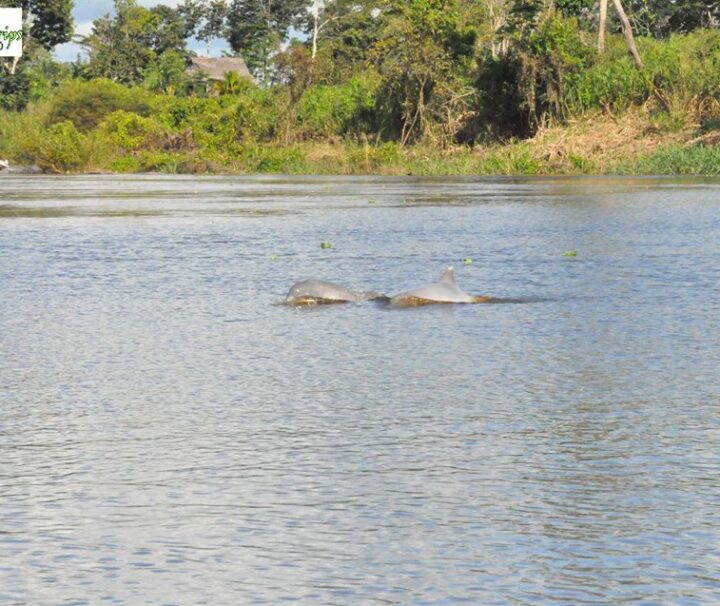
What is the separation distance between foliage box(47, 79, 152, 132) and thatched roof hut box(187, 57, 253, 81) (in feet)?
86.9

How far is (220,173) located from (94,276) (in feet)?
A: 143

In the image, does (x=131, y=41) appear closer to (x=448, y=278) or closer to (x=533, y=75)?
(x=533, y=75)

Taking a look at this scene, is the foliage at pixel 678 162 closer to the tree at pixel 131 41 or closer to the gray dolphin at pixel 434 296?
the gray dolphin at pixel 434 296

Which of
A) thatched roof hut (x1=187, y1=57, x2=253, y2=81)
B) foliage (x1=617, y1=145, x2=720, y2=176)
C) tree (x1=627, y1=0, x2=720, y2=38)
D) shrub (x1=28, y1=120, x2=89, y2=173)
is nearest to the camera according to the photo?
foliage (x1=617, y1=145, x2=720, y2=176)

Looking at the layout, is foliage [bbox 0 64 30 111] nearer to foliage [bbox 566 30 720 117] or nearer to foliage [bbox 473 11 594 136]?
foliage [bbox 473 11 594 136]

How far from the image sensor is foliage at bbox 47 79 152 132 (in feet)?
229

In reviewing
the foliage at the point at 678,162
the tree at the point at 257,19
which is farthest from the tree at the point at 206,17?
the foliage at the point at 678,162

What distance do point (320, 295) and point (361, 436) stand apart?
17.8ft

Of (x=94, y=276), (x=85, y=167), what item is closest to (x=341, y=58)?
(x=85, y=167)

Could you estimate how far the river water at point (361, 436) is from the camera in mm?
4539

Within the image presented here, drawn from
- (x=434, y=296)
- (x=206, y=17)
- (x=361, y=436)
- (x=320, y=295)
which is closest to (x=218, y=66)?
(x=206, y=17)

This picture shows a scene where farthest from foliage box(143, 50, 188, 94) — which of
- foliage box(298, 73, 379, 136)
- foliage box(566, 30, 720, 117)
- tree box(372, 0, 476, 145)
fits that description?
foliage box(566, 30, 720, 117)

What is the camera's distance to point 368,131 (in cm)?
5928

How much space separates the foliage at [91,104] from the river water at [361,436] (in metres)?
55.8
